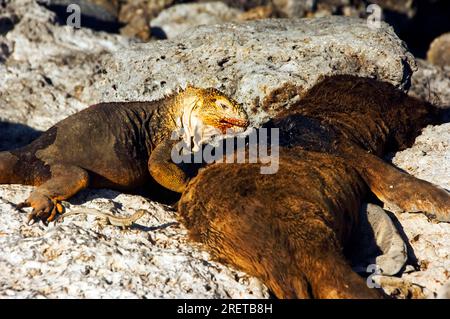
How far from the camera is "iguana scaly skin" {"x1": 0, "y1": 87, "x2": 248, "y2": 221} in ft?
18.4

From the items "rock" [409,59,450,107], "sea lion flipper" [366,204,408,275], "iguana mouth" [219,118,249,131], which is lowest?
"sea lion flipper" [366,204,408,275]

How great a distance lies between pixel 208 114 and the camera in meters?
6.19

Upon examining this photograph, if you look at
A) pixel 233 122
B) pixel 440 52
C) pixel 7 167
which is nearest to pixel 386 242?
pixel 233 122

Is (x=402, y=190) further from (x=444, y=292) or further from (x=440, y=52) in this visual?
(x=440, y=52)

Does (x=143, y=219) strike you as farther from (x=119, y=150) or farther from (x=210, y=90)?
(x=210, y=90)

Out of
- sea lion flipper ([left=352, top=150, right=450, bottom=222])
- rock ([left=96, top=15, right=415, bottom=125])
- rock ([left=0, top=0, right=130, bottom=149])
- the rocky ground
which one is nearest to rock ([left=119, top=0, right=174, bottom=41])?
the rocky ground

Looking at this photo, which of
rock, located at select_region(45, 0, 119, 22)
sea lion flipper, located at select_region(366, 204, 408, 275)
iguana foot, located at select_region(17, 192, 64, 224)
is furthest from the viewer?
rock, located at select_region(45, 0, 119, 22)

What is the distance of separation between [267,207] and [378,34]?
3329 mm

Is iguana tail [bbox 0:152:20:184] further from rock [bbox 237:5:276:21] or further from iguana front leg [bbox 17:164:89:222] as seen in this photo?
rock [bbox 237:5:276:21]

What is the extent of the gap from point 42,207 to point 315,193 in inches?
81.6

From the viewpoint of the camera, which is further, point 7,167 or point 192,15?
point 192,15

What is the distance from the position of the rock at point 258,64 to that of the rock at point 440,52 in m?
3.36

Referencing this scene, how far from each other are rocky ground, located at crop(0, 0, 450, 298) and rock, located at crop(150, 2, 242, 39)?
0.26 m

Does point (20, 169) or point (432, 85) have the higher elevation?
point (432, 85)
